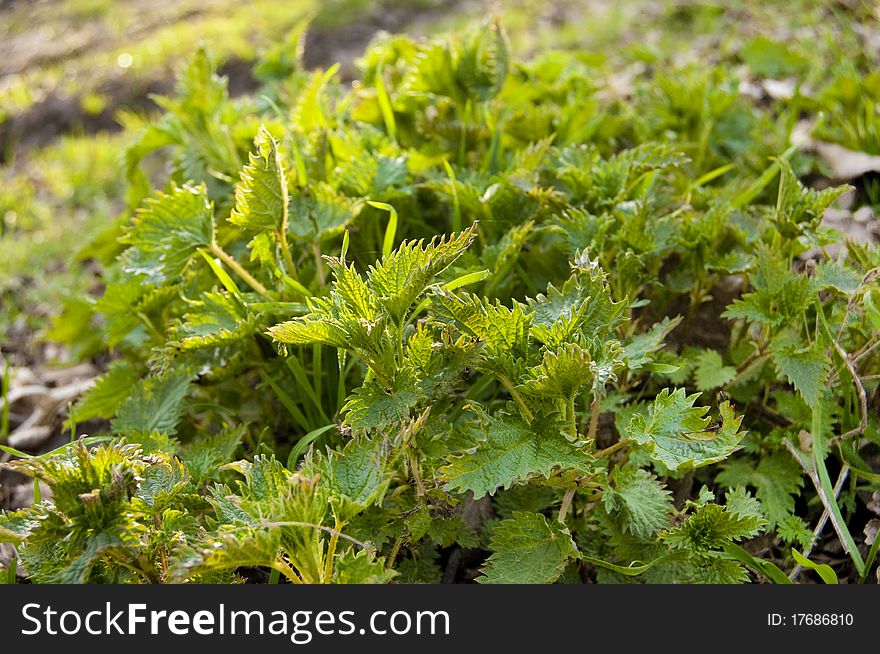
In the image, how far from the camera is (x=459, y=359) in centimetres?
131

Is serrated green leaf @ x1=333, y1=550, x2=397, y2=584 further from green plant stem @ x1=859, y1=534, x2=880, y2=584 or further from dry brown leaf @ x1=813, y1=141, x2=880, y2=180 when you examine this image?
dry brown leaf @ x1=813, y1=141, x2=880, y2=180

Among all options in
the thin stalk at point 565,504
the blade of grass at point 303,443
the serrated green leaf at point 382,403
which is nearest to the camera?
the serrated green leaf at point 382,403

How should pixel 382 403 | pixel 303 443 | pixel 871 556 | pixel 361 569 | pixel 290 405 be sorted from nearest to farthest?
1. pixel 361 569
2. pixel 382 403
3. pixel 871 556
4. pixel 303 443
5. pixel 290 405

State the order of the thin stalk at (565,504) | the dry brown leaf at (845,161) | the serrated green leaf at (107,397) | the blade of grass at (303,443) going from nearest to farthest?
the thin stalk at (565,504)
the blade of grass at (303,443)
the serrated green leaf at (107,397)
the dry brown leaf at (845,161)

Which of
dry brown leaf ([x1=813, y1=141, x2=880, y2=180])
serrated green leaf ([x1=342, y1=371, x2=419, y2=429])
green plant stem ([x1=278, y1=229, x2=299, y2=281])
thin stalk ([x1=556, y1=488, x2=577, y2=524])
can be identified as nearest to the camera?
serrated green leaf ([x1=342, y1=371, x2=419, y2=429])

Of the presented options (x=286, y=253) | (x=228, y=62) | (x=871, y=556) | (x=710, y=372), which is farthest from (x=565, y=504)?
(x=228, y=62)

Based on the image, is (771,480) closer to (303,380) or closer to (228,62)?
(303,380)

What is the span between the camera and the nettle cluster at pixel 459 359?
1253 millimetres

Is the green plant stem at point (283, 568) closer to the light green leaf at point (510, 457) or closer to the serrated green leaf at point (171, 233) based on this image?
the light green leaf at point (510, 457)

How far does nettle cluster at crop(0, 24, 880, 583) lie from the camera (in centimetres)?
125

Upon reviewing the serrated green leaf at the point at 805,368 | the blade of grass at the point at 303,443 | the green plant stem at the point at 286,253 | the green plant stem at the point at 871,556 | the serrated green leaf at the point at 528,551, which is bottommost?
the green plant stem at the point at 871,556

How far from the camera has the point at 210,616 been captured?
125cm

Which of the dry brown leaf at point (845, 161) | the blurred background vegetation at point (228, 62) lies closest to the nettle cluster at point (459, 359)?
the dry brown leaf at point (845, 161)

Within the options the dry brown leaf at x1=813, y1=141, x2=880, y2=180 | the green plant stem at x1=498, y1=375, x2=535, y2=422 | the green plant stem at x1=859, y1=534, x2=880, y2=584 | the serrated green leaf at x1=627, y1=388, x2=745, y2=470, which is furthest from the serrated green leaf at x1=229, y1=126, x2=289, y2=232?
the dry brown leaf at x1=813, y1=141, x2=880, y2=180
